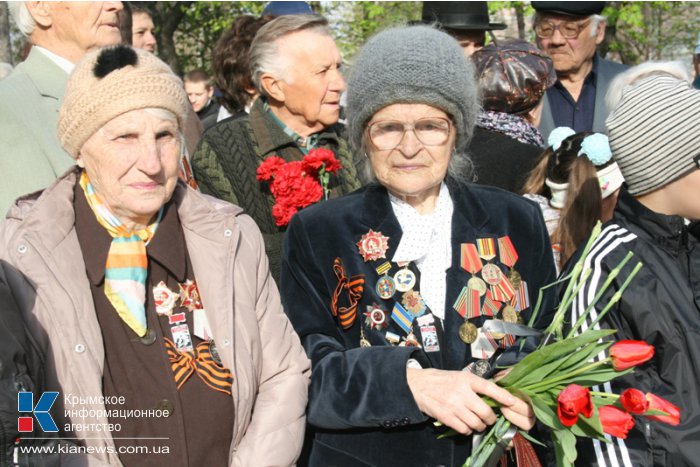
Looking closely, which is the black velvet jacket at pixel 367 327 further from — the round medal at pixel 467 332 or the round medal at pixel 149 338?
the round medal at pixel 149 338

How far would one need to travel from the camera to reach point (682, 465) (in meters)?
2.54

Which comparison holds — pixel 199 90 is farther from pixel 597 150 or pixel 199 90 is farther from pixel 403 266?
pixel 403 266

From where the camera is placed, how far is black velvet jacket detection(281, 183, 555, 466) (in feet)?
9.12

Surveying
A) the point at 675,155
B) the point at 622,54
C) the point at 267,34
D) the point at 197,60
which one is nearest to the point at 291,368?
the point at 675,155

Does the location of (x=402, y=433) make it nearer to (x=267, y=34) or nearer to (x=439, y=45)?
(x=439, y=45)

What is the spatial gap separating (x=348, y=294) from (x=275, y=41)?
200 centimetres

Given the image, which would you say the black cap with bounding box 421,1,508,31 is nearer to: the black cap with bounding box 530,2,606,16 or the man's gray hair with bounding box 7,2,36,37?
the black cap with bounding box 530,2,606,16

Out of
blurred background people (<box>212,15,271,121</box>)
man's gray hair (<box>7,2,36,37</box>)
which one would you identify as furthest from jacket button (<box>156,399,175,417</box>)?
blurred background people (<box>212,15,271,121</box>)

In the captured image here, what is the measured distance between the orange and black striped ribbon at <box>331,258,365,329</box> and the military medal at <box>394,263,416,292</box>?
0.39 feet

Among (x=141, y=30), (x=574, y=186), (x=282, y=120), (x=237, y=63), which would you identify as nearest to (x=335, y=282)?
Result: (x=574, y=186)

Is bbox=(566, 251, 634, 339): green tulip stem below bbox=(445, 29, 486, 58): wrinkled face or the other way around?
the other way around

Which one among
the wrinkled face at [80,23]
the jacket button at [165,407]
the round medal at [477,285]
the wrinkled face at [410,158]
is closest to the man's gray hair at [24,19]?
the wrinkled face at [80,23]

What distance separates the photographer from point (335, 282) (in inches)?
118

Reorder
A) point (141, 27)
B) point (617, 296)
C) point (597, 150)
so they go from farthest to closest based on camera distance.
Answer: point (141, 27) < point (597, 150) < point (617, 296)
